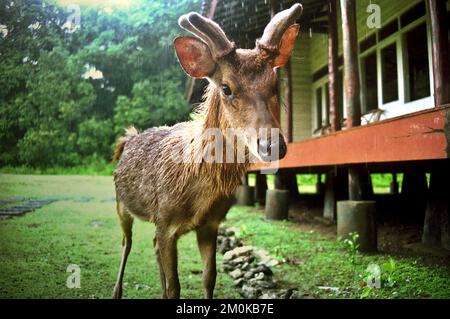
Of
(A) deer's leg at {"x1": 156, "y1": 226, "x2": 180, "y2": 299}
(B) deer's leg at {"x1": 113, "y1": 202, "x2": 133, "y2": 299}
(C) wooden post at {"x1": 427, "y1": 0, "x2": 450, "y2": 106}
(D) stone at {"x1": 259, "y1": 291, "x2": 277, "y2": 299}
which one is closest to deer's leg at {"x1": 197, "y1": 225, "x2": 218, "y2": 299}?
(A) deer's leg at {"x1": 156, "y1": 226, "x2": 180, "y2": 299}

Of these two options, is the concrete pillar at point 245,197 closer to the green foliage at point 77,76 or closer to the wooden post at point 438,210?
the wooden post at point 438,210

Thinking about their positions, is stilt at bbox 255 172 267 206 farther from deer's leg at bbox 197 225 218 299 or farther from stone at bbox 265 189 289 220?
deer's leg at bbox 197 225 218 299

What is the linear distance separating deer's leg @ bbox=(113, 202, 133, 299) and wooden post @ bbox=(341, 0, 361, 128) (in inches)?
82.5

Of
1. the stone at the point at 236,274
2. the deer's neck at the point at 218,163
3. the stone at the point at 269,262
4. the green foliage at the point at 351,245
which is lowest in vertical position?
the stone at the point at 236,274

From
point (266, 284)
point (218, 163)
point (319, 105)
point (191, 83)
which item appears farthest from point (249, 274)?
point (319, 105)

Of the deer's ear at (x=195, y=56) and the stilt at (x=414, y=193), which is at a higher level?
the deer's ear at (x=195, y=56)

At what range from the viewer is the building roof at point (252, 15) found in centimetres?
308

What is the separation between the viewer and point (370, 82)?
212 inches

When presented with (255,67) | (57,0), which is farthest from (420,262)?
(57,0)

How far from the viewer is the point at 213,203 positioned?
2391 millimetres

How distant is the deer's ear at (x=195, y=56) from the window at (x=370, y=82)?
12.2 feet

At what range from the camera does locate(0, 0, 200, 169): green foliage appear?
2.86m

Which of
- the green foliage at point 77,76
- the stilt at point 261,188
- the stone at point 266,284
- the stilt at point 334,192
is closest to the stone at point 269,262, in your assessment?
the stone at point 266,284
